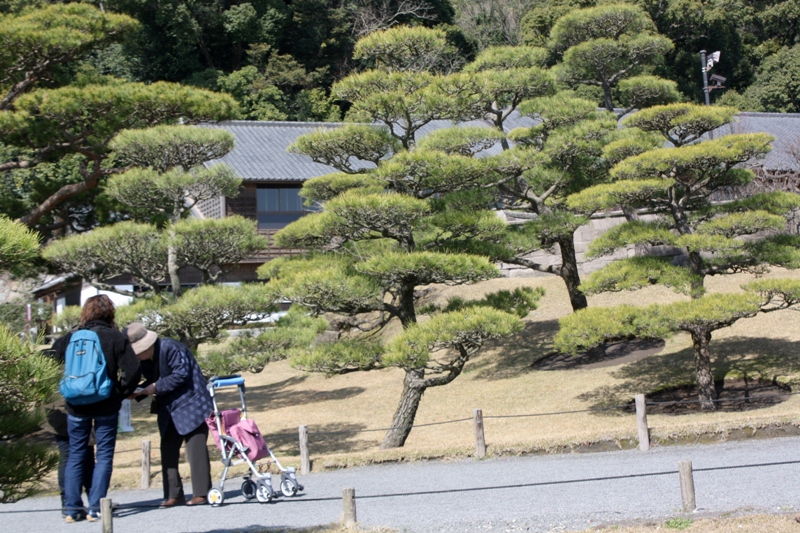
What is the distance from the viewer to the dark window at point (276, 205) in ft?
74.9

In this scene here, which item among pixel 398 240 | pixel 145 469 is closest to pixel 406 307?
pixel 398 240

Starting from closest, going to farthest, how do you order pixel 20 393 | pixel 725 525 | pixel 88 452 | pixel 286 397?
pixel 20 393 < pixel 88 452 < pixel 725 525 < pixel 286 397

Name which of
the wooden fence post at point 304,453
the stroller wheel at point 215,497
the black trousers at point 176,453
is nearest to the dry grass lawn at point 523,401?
the wooden fence post at point 304,453

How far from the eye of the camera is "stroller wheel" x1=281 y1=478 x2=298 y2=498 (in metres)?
6.91

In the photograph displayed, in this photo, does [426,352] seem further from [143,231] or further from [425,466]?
[143,231]

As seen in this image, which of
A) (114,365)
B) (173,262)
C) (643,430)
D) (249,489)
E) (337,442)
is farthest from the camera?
(337,442)

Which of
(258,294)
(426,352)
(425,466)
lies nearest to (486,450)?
(425,466)

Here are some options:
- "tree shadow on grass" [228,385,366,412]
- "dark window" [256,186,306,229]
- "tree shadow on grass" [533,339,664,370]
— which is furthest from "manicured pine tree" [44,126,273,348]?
"dark window" [256,186,306,229]

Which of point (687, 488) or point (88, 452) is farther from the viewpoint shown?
point (687, 488)

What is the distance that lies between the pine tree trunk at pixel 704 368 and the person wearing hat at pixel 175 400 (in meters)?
7.66

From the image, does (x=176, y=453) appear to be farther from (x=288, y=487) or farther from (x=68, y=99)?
(x=68, y=99)

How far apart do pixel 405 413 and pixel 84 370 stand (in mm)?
6504

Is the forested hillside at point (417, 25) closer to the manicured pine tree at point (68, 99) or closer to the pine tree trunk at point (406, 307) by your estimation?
the manicured pine tree at point (68, 99)

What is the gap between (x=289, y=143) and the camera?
24.0m
